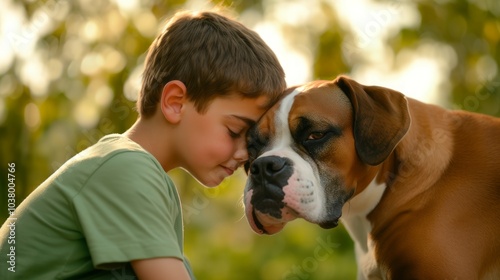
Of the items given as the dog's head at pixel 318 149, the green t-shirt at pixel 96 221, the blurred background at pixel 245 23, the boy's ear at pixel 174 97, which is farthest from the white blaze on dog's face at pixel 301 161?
the blurred background at pixel 245 23

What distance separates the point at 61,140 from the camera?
645cm

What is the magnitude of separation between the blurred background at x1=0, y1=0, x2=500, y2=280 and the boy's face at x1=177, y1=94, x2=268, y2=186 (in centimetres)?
287

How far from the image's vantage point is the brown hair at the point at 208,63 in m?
3.05

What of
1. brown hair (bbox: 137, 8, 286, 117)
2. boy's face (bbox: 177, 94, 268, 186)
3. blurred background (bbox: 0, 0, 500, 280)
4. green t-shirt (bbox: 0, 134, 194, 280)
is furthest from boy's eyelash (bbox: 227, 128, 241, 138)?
blurred background (bbox: 0, 0, 500, 280)

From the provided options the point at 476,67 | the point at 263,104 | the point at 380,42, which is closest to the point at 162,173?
the point at 263,104

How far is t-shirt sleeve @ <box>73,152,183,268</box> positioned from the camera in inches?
96.7

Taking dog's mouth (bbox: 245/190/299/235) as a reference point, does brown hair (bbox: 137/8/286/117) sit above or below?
above

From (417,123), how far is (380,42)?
4068 millimetres

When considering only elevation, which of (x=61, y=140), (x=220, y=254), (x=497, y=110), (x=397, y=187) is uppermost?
(x=397, y=187)

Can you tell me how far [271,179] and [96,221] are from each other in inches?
28.6

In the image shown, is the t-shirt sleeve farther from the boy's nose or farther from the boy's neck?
the boy's nose

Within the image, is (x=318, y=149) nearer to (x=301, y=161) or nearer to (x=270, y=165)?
(x=301, y=161)

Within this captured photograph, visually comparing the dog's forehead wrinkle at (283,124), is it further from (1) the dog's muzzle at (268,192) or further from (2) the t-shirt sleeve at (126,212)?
(2) the t-shirt sleeve at (126,212)

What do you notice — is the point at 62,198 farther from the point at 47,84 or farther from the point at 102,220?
the point at 47,84
